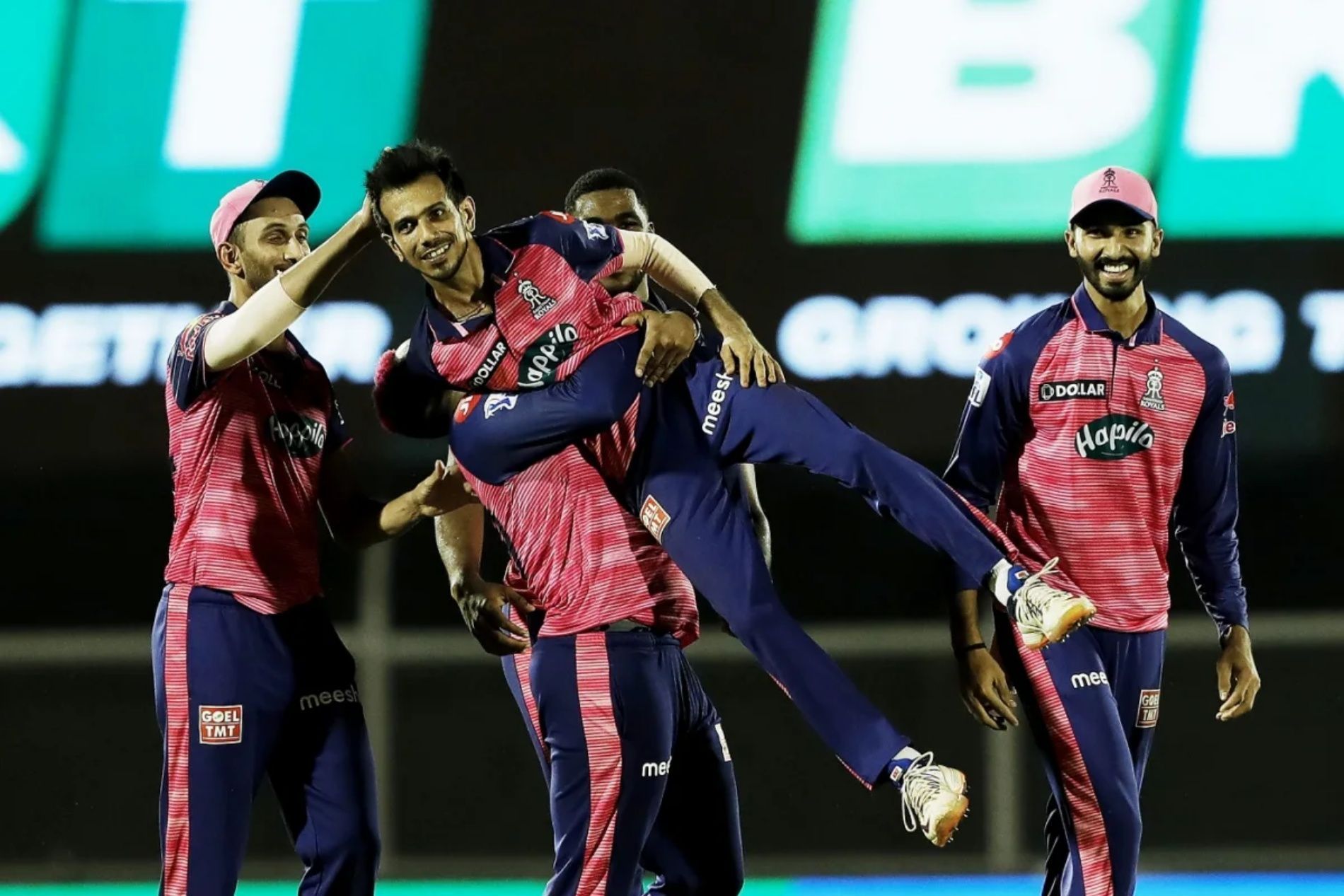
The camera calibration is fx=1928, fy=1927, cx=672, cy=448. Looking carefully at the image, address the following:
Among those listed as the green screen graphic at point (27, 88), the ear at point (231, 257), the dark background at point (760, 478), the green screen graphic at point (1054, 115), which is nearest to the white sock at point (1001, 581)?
the ear at point (231, 257)

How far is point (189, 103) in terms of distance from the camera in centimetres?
691

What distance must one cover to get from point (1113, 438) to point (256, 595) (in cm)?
193

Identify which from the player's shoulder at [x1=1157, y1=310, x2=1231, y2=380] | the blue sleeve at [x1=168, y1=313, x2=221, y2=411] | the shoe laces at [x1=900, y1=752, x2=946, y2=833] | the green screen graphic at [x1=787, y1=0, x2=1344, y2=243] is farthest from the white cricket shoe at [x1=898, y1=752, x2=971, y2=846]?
the green screen graphic at [x1=787, y1=0, x2=1344, y2=243]

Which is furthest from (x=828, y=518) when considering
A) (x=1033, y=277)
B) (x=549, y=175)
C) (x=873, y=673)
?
(x=549, y=175)

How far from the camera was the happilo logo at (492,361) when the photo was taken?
4105mm

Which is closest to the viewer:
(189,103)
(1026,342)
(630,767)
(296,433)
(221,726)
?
(630,767)

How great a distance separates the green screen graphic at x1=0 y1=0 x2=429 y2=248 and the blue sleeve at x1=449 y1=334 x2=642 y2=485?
3.03 metres

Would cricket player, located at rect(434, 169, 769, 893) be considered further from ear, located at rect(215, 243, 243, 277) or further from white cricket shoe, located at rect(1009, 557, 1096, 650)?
ear, located at rect(215, 243, 243, 277)

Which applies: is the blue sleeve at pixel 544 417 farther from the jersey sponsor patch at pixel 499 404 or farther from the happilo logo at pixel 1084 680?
the happilo logo at pixel 1084 680

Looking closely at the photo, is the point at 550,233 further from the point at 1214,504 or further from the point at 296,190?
the point at 1214,504

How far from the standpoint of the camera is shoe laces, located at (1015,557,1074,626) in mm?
3789

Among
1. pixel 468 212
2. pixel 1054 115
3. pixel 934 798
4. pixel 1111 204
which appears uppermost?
pixel 1054 115

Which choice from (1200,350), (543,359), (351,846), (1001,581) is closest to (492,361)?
(543,359)

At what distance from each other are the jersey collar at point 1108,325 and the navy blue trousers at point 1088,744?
2.21 ft
